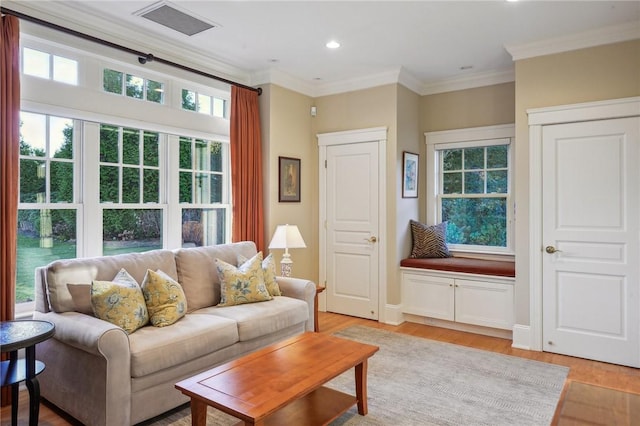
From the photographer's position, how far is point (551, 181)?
3824mm

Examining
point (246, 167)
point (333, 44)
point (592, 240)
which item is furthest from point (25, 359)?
point (592, 240)

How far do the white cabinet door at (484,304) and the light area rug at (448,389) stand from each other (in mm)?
550

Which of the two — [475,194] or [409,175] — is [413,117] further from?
[475,194]

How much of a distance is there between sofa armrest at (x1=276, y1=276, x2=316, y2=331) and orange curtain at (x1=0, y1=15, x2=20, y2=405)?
6.63ft

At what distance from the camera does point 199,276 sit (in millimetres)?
3529

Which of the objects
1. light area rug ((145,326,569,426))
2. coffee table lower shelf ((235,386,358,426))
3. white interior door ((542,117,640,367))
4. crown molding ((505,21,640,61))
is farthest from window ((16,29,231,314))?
white interior door ((542,117,640,367))

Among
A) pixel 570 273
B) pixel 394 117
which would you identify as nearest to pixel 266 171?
pixel 394 117

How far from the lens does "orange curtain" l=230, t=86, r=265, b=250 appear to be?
4465mm

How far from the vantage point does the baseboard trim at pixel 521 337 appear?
156 inches

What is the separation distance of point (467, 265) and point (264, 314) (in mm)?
2296

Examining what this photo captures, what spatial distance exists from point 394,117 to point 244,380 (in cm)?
341

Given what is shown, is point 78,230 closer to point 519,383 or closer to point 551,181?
point 519,383

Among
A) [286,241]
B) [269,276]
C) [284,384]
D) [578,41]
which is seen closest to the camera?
[284,384]

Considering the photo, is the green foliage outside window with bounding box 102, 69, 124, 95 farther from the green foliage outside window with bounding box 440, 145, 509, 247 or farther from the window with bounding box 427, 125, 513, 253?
the green foliage outside window with bounding box 440, 145, 509, 247
